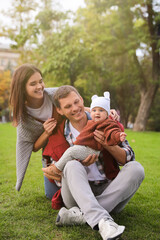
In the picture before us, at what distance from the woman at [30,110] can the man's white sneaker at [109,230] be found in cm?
126

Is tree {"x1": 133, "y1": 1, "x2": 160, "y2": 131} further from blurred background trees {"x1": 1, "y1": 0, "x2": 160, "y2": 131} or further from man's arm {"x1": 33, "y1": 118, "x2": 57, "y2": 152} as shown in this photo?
man's arm {"x1": 33, "y1": 118, "x2": 57, "y2": 152}

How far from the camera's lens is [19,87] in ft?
10.1

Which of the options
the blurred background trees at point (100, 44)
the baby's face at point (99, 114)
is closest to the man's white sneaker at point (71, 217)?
the baby's face at point (99, 114)

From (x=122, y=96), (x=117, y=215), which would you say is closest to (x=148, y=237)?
(x=117, y=215)

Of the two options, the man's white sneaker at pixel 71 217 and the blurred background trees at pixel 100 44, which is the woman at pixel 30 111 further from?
the blurred background trees at pixel 100 44

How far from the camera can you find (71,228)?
8.85 feet

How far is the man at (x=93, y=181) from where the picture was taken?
2313mm

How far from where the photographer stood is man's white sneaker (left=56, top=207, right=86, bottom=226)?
8.78 feet

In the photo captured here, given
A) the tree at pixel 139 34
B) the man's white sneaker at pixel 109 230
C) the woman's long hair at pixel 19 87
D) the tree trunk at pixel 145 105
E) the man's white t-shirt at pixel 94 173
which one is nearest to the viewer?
the man's white sneaker at pixel 109 230

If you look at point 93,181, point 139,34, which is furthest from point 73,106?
point 139,34

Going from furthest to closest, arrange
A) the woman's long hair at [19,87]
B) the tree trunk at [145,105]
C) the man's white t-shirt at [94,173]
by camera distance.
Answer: the tree trunk at [145,105] < the woman's long hair at [19,87] < the man's white t-shirt at [94,173]

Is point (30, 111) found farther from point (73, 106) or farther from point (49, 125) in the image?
point (73, 106)

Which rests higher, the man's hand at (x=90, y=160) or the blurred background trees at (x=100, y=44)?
the blurred background trees at (x=100, y=44)

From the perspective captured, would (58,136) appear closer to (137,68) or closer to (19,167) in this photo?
(19,167)
